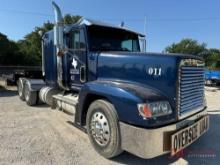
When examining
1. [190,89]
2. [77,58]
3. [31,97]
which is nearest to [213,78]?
[31,97]

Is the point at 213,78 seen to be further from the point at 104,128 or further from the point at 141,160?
the point at 104,128

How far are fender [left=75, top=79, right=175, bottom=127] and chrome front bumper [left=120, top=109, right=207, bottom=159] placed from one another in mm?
95

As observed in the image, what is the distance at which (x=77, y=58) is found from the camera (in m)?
5.48

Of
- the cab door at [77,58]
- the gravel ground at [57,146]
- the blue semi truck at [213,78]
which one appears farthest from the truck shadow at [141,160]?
the blue semi truck at [213,78]

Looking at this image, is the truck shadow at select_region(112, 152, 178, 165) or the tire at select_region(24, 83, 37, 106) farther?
the tire at select_region(24, 83, 37, 106)

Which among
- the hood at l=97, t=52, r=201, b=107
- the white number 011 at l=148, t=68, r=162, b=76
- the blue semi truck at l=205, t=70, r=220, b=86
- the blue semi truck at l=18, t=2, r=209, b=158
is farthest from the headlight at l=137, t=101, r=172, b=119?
the blue semi truck at l=205, t=70, r=220, b=86

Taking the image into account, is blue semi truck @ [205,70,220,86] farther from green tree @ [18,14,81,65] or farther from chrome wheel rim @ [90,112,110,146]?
green tree @ [18,14,81,65]

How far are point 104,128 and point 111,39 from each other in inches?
88.3

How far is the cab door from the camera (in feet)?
17.3

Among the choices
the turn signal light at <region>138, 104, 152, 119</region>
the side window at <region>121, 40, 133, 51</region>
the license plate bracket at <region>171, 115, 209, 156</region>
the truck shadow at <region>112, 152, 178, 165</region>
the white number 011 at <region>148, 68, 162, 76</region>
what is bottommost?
the truck shadow at <region>112, 152, 178, 165</region>

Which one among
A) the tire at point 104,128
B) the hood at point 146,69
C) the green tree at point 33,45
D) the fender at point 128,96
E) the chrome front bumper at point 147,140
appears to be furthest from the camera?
the green tree at point 33,45

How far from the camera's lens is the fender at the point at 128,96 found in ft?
11.2

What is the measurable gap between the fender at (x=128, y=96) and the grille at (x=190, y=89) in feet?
0.95

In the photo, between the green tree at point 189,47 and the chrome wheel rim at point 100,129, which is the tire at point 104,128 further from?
the green tree at point 189,47
